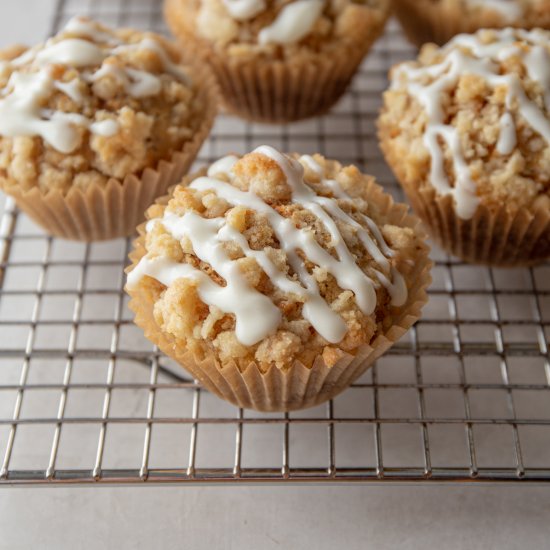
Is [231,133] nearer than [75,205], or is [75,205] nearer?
[75,205]

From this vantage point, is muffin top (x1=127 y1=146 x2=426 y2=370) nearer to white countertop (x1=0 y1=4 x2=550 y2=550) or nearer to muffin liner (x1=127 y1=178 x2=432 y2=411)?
muffin liner (x1=127 y1=178 x2=432 y2=411)

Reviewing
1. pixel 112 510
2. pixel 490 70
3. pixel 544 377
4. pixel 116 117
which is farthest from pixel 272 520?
pixel 490 70

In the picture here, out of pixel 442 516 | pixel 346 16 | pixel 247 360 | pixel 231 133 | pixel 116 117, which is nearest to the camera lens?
pixel 247 360

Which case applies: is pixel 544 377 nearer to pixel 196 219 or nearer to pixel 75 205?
pixel 196 219

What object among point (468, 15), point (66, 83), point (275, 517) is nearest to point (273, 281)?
point (275, 517)

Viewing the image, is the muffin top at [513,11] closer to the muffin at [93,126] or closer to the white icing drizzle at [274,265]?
the muffin at [93,126]

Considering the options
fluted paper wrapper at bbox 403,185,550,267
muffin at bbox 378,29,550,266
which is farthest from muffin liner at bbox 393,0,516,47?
fluted paper wrapper at bbox 403,185,550,267
